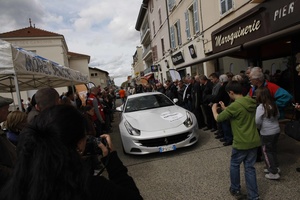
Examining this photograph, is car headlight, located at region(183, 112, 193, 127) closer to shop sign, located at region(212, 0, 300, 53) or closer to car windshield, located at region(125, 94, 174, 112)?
car windshield, located at region(125, 94, 174, 112)

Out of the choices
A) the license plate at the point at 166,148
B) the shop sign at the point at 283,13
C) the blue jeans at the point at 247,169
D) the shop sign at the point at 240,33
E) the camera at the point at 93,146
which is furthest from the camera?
the shop sign at the point at 240,33

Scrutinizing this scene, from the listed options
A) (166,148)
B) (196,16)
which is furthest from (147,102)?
(196,16)

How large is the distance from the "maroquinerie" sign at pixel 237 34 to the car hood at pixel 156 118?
423 centimetres

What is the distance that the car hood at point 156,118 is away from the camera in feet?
16.8

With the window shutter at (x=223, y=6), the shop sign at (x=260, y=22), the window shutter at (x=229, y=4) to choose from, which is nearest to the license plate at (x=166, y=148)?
the shop sign at (x=260, y=22)

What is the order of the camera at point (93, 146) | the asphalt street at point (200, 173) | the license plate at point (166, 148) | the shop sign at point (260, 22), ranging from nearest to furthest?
the camera at point (93, 146)
the asphalt street at point (200, 173)
the license plate at point (166, 148)
the shop sign at point (260, 22)

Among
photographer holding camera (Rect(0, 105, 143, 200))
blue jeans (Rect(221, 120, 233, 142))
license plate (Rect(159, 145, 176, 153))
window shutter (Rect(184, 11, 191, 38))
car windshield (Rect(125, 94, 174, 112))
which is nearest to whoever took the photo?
photographer holding camera (Rect(0, 105, 143, 200))

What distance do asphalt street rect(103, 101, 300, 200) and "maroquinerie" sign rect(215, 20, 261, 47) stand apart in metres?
4.17

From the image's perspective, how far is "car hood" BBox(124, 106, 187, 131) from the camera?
5.12m

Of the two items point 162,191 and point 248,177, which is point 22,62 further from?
point 248,177

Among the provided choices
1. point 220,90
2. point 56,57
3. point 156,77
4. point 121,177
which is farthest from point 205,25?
point 56,57

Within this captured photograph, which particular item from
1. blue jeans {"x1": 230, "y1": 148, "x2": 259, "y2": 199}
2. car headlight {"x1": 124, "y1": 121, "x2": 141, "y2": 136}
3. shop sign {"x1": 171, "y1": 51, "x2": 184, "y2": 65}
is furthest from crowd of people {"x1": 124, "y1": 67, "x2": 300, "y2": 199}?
shop sign {"x1": 171, "y1": 51, "x2": 184, "y2": 65}

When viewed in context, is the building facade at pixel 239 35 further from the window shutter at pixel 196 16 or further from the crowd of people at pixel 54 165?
the crowd of people at pixel 54 165

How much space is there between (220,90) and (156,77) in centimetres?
2098
